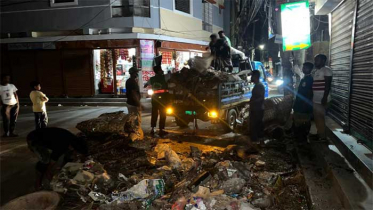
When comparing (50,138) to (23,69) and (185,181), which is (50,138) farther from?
(23,69)

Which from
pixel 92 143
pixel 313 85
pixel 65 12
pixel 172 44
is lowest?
pixel 92 143

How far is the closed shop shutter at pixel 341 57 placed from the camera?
5922 millimetres

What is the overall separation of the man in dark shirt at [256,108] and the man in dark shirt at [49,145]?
3.68m

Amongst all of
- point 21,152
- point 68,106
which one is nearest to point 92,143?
point 21,152

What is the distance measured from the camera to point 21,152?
6508 millimetres

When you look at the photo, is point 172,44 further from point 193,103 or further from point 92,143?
point 92,143

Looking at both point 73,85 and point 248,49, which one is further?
point 248,49

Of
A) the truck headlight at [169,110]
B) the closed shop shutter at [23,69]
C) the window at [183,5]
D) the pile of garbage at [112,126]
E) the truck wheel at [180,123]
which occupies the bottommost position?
the truck wheel at [180,123]

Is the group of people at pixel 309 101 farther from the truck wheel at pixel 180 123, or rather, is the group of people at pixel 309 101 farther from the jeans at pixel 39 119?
the jeans at pixel 39 119

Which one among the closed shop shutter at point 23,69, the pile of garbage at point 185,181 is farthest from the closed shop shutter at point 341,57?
the closed shop shutter at point 23,69

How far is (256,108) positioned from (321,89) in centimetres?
140

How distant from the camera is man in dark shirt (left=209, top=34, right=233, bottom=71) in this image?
9141 millimetres

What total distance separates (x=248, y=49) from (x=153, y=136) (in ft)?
96.3

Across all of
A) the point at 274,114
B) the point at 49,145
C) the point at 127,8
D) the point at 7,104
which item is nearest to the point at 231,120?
the point at 274,114
